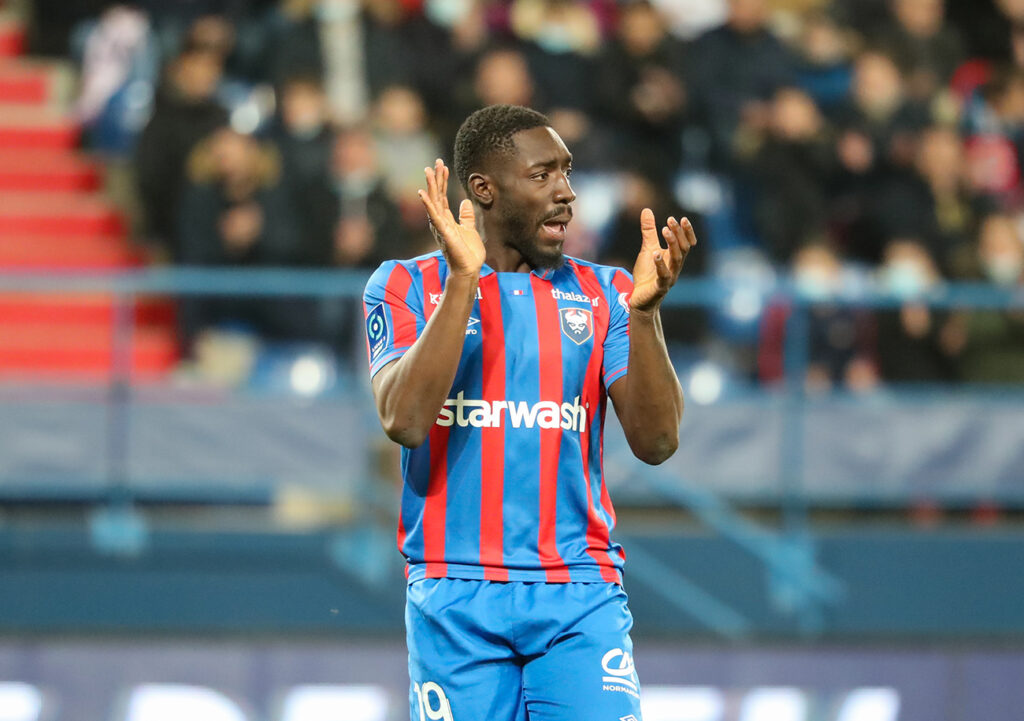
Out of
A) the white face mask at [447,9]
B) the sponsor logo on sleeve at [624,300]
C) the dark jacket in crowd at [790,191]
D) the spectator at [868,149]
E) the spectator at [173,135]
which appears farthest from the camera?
the white face mask at [447,9]

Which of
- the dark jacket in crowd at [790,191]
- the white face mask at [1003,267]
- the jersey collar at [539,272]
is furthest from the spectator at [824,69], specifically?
the jersey collar at [539,272]

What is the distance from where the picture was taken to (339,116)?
9.95 metres

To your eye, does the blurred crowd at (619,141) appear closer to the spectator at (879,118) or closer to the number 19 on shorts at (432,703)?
the spectator at (879,118)

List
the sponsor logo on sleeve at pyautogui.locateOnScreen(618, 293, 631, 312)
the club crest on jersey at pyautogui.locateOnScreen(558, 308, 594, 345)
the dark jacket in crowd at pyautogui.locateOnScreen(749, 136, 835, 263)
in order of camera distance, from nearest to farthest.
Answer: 1. the club crest on jersey at pyautogui.locateOnScreen(558, 308, 594, 345)
2. the sponsor logo on sleeve at pyautogui.locateOnScreen(618, 293, 631, 312)
3. the dark jacket in crowd at pyautogui.locateOnScreen(749, 136, 835, 263)

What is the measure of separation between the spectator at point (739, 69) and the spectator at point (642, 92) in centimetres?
32

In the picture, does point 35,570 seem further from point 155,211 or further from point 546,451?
point 546,451

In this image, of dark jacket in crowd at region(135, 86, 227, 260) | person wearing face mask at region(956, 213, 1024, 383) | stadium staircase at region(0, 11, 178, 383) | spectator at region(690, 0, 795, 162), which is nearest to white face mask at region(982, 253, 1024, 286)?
person wearing face mask at region(956, 213, 1024, 383)

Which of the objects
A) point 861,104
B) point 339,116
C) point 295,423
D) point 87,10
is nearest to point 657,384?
point 295,423

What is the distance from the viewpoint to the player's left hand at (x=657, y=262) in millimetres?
3449

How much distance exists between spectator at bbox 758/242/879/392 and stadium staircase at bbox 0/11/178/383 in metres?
3.26

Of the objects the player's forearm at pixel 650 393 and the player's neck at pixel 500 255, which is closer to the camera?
the player's forearm at pixel 650 393

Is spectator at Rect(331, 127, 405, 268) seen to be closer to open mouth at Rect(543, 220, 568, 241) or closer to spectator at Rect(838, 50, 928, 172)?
spectator at Rect(838, 50, 928, 172)

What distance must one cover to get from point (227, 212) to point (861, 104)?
→ 4.43 metres

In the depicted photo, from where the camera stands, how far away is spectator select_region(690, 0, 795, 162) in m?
10.6
